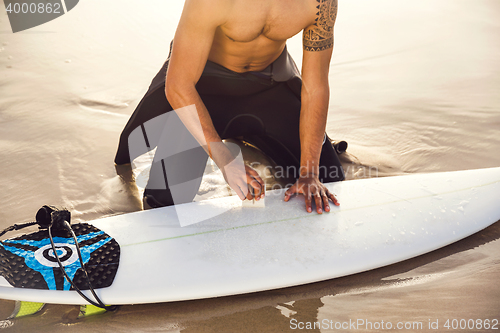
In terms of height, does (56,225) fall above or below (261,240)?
above

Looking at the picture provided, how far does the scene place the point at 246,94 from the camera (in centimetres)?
191

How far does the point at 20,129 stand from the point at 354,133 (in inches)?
90.9

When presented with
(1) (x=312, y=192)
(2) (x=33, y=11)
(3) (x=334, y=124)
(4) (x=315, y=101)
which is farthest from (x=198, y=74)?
(2) (x=33, y=11)

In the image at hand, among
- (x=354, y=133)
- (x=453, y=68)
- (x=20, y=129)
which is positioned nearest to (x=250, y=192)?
(x=354, y=133)

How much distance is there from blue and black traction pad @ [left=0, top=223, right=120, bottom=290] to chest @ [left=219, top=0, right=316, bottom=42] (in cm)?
100

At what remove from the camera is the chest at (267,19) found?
4.92 feet

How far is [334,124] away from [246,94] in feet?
3.59

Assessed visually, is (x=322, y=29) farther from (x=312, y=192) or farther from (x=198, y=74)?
(x=312, y=192)

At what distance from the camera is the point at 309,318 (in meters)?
1.31

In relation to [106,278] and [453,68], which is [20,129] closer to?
[106,278]

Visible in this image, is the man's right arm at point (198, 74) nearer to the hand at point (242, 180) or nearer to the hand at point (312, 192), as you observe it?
the hand at point (242, 180)

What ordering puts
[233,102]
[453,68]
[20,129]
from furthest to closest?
[453,68], [20,129], [233,102]

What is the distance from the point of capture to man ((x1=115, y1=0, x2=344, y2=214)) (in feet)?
4.91

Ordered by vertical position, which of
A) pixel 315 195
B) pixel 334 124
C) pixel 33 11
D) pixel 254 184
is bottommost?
pixel 315 195
